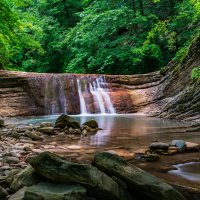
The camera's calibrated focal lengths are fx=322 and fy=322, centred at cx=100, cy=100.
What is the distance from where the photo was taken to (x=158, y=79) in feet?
57.5

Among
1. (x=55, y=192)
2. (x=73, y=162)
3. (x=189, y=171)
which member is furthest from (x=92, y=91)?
(x=55, y=192)

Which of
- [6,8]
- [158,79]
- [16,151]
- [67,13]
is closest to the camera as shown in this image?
[16,151]

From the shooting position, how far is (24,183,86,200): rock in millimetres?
2842

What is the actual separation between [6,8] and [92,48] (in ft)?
56.4

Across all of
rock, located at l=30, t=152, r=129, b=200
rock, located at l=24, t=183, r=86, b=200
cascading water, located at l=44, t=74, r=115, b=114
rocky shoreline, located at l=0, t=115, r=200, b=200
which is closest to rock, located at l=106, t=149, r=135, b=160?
rocky shoreline, located at l=0, t=115, r=200, b=200

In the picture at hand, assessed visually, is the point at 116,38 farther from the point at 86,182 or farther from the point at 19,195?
the point at 19,195

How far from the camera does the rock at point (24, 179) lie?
324 centimetres

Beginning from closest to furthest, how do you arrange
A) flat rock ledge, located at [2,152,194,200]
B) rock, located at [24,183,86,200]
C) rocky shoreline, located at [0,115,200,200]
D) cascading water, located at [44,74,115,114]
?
1. rock, located at [24,183,86,200]
2. flat rock ledge, located at [2,152,194,200]
3. rocky shoreline, located at [0,115,200,200]
4. cascading water, located at [44,74,115,114]

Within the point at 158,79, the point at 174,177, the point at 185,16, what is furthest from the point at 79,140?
the point at 185,16

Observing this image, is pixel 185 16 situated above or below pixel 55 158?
above

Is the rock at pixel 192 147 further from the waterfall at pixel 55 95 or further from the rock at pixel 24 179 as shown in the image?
the waterfall at pixel 55 95

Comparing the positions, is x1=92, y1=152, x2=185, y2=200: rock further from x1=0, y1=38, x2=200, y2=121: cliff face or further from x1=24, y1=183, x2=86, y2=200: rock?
x1=0, y1=38, x2=200, y2=121: cliff face

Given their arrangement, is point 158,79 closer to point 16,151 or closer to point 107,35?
point 107,35

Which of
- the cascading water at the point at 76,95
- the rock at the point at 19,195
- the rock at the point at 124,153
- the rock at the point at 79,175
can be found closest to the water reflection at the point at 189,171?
the rock at the point at 124,153
